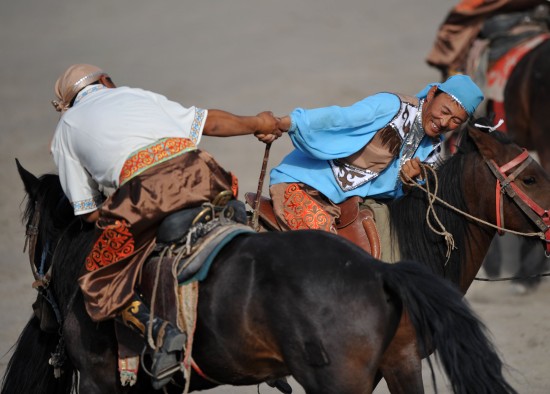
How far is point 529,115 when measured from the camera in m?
8.79

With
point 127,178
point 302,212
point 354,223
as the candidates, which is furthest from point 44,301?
point 354,223

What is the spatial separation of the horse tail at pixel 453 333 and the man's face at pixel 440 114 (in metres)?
1.43

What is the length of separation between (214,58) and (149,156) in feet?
40.8

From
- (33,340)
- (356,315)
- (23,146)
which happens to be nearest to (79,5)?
(23,146)

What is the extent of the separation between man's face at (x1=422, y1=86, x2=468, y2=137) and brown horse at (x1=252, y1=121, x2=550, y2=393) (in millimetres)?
94

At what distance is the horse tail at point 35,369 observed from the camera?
4723 millimetres

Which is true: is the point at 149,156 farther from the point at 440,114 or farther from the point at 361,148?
the point at 440,114

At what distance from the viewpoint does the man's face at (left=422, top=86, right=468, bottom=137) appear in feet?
15.6

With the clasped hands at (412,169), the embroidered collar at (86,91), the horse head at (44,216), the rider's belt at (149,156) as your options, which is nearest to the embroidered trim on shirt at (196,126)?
the rider's belt at (149,156)

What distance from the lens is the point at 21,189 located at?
36.5ft

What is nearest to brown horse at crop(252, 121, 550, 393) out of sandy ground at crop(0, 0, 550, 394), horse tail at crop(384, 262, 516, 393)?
horse tail at crop(384, 262, 516, 393)

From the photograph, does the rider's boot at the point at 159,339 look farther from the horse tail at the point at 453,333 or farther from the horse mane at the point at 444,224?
the horse mane at the point at 444,224

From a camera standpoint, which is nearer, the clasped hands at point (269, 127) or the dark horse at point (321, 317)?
the dark horse at point (321, 317)

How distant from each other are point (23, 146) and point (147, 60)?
12.7ft
